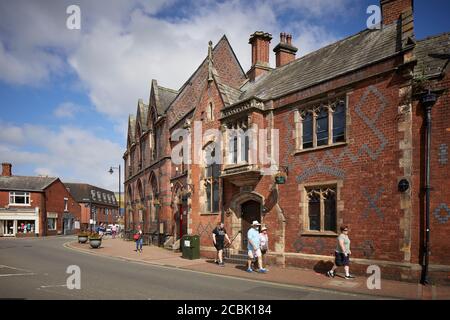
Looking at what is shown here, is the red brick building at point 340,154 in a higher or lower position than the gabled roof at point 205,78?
lower

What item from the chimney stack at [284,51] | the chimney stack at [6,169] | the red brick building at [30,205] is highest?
the chimney stack at [284,51]

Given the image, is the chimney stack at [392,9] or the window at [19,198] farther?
the window at [19,198]

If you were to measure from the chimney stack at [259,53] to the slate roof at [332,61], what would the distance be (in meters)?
2.32

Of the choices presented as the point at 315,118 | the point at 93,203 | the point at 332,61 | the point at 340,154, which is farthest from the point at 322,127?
the point at 93,203

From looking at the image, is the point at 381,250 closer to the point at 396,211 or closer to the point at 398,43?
the point at 396,211

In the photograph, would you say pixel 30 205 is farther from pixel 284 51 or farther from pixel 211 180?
pixel 284 51

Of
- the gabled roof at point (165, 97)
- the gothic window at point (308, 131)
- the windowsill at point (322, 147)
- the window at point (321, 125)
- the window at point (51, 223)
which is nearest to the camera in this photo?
the windowsill at point (322, 147)

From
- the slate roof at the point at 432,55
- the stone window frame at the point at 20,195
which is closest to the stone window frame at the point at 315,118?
the slate roof at the point at 432,55

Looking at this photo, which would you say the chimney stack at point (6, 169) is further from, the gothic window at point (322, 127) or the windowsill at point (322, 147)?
the gothic window at point (322, 127)

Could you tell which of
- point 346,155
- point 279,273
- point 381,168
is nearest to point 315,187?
point 346,155

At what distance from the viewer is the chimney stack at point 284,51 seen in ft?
72.4

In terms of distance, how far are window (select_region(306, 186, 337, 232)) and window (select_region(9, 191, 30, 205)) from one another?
146 ft

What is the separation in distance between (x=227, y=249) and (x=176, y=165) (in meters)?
11.0

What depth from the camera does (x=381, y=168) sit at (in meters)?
11.2
